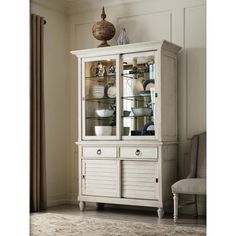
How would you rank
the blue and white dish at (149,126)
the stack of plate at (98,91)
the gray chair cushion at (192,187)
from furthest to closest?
the stack of plate at (98,91) → the blue and white dish at (149,126) → the gray chair cushion at (192,187)

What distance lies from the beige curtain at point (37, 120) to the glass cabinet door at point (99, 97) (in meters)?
0.38

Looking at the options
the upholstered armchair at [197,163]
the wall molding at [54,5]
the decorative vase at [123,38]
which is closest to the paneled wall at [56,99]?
the wall molding at [54,5]

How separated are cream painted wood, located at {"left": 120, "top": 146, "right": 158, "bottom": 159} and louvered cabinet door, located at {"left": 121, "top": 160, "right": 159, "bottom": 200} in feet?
0.17

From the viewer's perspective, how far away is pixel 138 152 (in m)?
3.33

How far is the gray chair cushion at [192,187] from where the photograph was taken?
9.56 ft

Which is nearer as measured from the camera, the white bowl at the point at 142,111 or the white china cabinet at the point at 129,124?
the white china cabinet at the point at 129,124

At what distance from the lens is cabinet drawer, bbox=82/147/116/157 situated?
3464 millimetres

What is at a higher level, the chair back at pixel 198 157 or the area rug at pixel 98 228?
the chair back at pixel 198 157

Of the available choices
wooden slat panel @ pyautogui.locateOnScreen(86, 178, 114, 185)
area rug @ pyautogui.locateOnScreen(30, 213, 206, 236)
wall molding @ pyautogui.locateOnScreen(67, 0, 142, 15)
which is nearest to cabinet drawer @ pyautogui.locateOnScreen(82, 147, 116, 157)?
wooden slat panel @ pyautogui.locateOnScreen(86, 178, 114, 185)

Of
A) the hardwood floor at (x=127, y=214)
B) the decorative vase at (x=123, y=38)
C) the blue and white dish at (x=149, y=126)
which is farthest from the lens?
the decorative vase at (x=123, y=38)

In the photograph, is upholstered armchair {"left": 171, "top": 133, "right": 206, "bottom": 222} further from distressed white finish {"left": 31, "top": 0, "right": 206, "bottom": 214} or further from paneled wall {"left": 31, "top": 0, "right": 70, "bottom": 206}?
paneled wall {"left": 31, "top": 0, "right": 70, "bottom": 206}

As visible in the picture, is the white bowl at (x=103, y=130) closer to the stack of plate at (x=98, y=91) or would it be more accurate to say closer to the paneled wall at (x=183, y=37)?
the stack of plate at (x=98, y=91)
